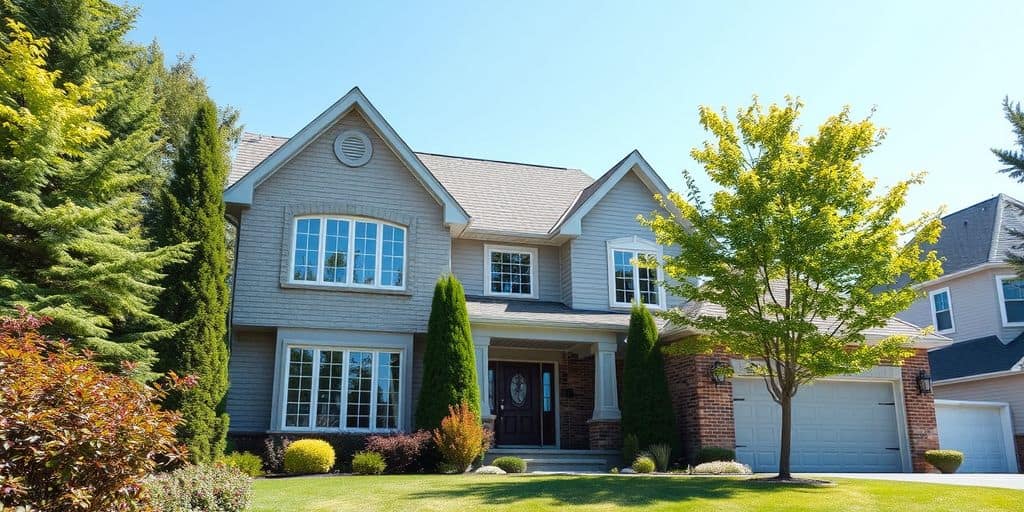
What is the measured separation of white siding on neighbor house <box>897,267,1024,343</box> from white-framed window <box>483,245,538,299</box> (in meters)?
12.3

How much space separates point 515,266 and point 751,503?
11.2 meters

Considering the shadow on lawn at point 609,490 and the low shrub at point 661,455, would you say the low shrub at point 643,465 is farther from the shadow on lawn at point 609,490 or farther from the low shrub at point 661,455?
the shadow on lawn at point 609,490

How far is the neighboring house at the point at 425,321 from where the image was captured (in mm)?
16750

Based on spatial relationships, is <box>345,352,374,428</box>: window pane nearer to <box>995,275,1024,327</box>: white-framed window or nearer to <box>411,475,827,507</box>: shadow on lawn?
<box>411,475,827,507</box>: shadow on lawn

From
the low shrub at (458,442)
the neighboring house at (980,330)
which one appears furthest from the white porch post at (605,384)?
the neighboring house at (980,330)

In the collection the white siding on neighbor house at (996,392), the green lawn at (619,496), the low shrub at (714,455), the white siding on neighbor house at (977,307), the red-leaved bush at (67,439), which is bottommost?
the green lawn at (619,496)

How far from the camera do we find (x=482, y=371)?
17.2m

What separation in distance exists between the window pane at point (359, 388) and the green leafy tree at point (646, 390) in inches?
224

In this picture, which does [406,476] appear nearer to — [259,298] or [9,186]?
[259,298]

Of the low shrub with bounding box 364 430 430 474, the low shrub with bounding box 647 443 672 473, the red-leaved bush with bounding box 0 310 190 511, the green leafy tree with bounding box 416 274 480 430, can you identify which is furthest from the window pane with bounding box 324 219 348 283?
the red-leaved bush with bounding box 0 310 190 511

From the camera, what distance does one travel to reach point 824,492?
10.8m

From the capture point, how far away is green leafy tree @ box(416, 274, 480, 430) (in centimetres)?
1580

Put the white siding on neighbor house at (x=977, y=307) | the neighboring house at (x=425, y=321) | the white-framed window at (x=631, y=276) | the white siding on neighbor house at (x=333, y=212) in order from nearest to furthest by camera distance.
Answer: the neighboring house at (x=425, y=321) → the white siding on neighbor house at (x=333, y=212) → the white-framed window at (x=631, y=276) → the white siding on neighbor house at (x=977, y=307)

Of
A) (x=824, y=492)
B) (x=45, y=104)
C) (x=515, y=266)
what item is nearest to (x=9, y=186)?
(x=45, y=104)
